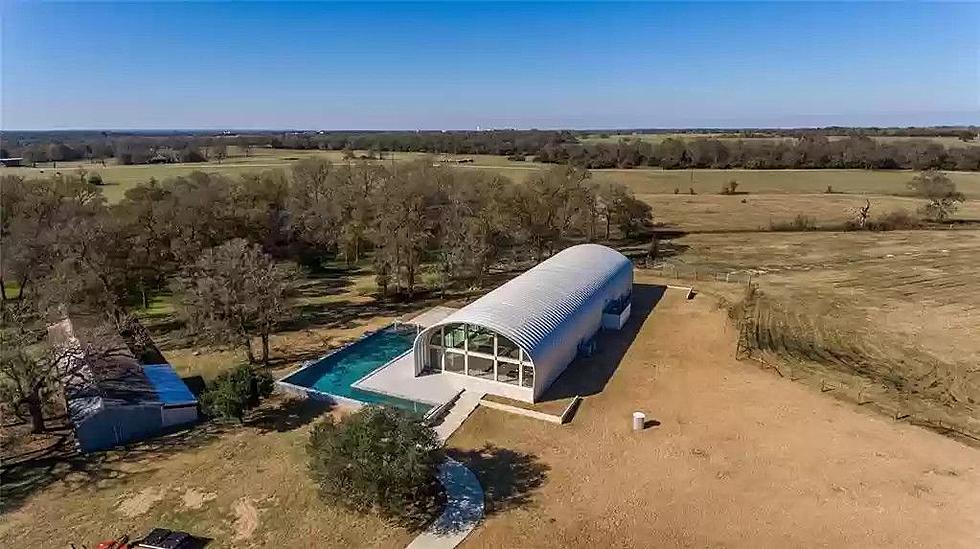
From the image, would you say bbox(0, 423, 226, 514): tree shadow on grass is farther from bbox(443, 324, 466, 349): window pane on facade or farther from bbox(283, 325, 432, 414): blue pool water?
bbox(443, 324, 466, 349): window pane on facade

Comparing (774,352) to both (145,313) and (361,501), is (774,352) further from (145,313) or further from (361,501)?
(145,313)

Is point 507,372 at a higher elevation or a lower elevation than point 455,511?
higher

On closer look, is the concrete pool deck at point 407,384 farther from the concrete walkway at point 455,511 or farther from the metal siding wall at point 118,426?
the metal siding wall at point 118,426

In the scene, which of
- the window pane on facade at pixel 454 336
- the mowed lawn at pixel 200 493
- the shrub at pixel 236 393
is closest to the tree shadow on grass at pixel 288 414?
the mowed lawn at pixel 200 493

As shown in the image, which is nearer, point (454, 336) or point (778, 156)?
point (454, 336)

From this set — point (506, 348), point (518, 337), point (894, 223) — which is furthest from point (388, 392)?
point (894, 223)

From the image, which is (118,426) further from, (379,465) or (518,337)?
(518,337)

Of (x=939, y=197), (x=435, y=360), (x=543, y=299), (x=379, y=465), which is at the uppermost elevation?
(x=939, y=197)
